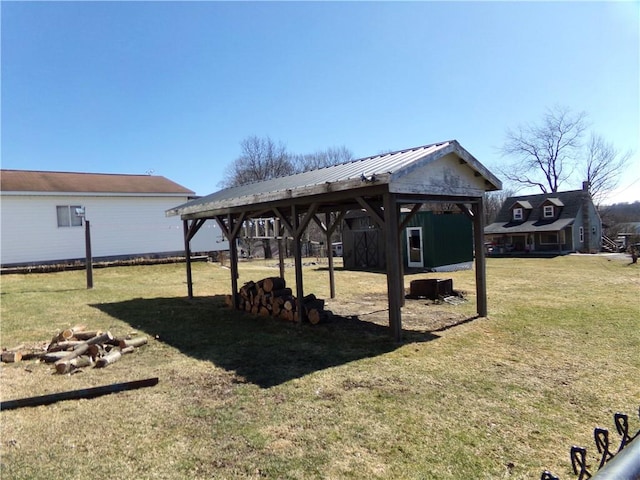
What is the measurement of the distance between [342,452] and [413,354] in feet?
8.67

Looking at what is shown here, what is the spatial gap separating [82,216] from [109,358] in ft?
43.0

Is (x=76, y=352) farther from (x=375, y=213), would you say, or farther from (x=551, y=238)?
(x=551, y=238)

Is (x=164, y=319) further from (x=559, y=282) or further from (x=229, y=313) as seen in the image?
(x=559, y=282)

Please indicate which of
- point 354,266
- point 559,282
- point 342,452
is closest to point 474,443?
point 342,452

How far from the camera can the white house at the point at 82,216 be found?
16.8m

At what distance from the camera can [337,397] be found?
4109 millimetres

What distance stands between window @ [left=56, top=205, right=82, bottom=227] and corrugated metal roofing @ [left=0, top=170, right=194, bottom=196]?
2.33 ft

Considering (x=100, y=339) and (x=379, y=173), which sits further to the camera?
(x=100, y=339)

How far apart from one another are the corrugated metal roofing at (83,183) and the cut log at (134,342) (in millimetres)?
14243

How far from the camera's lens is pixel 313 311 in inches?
291

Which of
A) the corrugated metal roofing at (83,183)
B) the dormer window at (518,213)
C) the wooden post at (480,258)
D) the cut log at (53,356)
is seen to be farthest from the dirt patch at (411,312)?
the dormer window at (518,213)

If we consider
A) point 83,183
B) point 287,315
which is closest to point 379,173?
point 287,315

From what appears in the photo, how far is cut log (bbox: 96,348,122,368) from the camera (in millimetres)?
5395

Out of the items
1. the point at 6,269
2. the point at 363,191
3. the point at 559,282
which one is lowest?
the point at 559,282
